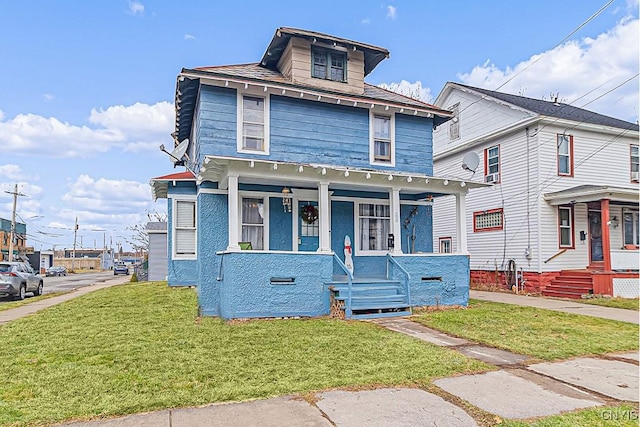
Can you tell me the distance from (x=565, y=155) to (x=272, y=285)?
12.9m

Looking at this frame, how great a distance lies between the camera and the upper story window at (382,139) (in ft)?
40.5

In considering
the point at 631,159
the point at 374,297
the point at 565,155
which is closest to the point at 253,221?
the point at 374,297

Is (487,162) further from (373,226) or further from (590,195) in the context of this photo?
(373,226)

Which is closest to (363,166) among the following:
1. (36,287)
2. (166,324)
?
(166,324)

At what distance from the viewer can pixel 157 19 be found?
13289 mm

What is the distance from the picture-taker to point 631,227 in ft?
57.5

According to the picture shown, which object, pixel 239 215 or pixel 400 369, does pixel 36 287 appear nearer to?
pixel 239 215

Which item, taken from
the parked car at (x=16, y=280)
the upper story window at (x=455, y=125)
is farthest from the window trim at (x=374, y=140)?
the parked car at (x=16, y=280)

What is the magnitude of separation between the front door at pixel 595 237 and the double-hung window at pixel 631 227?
5.18 feet

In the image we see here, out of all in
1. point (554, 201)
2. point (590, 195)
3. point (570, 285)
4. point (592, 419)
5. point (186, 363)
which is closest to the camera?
point (592, 419)

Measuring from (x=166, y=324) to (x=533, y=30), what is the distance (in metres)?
13.0

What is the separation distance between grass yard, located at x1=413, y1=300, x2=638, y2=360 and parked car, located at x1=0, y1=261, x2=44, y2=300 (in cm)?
1502

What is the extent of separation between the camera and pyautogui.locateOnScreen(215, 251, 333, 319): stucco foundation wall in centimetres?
894

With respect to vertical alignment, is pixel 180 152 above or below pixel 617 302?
above
